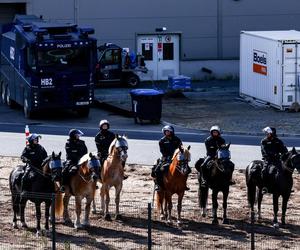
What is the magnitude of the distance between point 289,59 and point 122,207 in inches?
712

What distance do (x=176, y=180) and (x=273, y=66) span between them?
766 inches

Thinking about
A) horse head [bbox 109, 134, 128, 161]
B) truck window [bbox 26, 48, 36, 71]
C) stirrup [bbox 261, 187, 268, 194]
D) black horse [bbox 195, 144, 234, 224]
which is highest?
truck window [bbox 26, 48, 36, 71]

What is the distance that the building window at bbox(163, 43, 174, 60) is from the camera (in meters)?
55.5

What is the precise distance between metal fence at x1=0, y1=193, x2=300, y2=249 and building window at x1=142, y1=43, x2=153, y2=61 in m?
28.4

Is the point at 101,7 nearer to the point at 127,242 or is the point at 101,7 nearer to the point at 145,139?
the point at 145,139

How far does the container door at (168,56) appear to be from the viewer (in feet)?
182

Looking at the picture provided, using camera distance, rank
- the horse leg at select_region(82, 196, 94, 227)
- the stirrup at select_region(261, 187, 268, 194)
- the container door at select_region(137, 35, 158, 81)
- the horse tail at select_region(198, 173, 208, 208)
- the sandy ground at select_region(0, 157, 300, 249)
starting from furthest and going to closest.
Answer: the container door at select_region(137, 35, 158, 81) → the horse tail at select_region(198, 173, 208, 208) → the stirrup at select_region(261, 187, 268, 194) → the horse leg at select_region(82, 196, 94, 227) → the sandy ground at select_region(0, 157, 300, 249)

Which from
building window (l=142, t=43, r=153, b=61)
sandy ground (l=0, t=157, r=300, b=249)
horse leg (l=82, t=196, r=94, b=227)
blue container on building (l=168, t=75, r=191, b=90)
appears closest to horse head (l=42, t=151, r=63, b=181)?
horse leg (l=82, t=196, r=94, b=227)

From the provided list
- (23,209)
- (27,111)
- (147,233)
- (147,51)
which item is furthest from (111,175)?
(147,51)

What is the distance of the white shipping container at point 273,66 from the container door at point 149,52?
8529 millimetres

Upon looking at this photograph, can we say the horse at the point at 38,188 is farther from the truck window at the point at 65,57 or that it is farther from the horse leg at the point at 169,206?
the truck window at the point at 65,57

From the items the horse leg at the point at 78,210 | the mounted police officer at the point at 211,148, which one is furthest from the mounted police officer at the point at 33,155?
the mounted police officer at the point at 211,148

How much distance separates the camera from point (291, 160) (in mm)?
25328

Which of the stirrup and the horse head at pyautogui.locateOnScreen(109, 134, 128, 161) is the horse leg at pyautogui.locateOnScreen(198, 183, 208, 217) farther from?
the horse head at pyautogui.locateOnScreen(109, 134, 128, 161)
